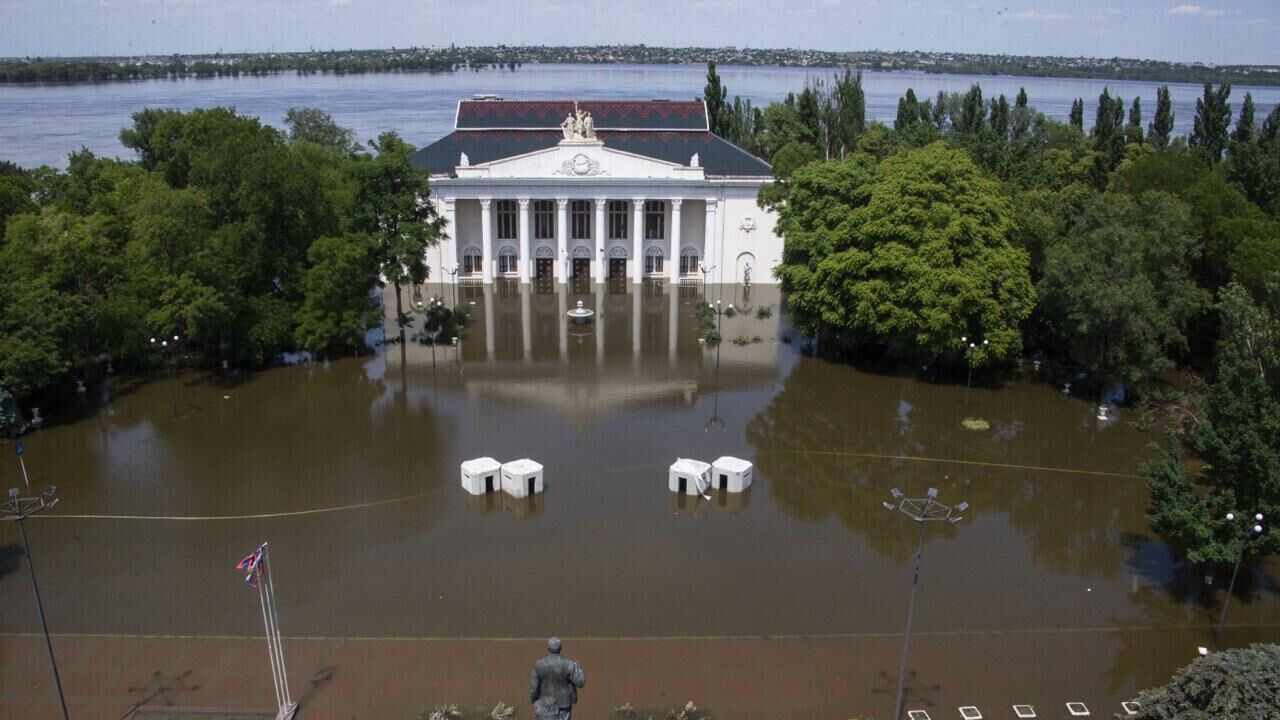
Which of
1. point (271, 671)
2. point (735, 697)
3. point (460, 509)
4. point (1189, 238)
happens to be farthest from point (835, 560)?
point (1189, 238)

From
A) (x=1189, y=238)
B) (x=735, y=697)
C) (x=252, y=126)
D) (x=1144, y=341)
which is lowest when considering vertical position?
(x=735, y=697)

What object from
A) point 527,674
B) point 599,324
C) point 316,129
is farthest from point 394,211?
point 316,129

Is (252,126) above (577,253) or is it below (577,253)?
above

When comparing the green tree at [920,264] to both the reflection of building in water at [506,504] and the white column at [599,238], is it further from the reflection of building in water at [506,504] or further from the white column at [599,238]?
the reflection of building in water at [506,504]

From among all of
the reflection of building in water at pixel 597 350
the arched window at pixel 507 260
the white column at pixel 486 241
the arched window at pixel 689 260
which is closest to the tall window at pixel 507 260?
the arched window at pixel 507 260

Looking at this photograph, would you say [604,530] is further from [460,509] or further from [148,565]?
[148,565]

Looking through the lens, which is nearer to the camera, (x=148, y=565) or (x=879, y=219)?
(x=148, y=565)
